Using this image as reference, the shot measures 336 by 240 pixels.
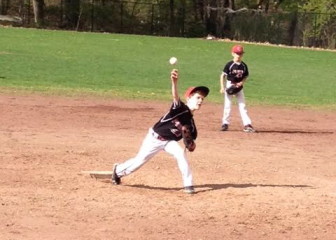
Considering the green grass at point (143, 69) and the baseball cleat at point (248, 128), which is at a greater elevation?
the baseball cleat at point (248, 128)

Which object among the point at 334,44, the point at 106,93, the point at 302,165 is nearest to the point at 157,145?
the point at 302,165

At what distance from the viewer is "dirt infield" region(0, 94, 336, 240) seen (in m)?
9.34

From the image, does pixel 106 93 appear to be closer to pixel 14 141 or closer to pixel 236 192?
pixel 14 141

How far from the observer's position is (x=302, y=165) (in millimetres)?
14320

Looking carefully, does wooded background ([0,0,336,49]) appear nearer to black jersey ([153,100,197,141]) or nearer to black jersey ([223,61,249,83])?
black jersey ([223,61,249,83])

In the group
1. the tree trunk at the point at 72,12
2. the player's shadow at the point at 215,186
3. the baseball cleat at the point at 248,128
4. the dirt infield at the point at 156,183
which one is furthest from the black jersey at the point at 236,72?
the tree trunk at the point at 72,12

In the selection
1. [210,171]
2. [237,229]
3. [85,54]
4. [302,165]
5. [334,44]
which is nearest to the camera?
[237,229]

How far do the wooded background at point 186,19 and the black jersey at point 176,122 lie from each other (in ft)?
173

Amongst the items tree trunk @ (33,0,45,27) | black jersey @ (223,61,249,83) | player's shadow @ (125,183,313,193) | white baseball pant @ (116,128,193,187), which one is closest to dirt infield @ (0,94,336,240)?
player's shadow @ (125,183,313,193)

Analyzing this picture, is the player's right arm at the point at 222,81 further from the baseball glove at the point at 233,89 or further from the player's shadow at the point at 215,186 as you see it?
the player's shadow at the point at 215,186

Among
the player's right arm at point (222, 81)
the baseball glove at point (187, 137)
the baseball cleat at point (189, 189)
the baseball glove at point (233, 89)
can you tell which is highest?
the baseball glove at point (187, 137)

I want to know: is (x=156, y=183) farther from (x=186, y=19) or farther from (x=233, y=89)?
(x=186, y=19)

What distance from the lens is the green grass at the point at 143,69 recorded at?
26000mm

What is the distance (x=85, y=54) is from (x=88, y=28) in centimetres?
2976
